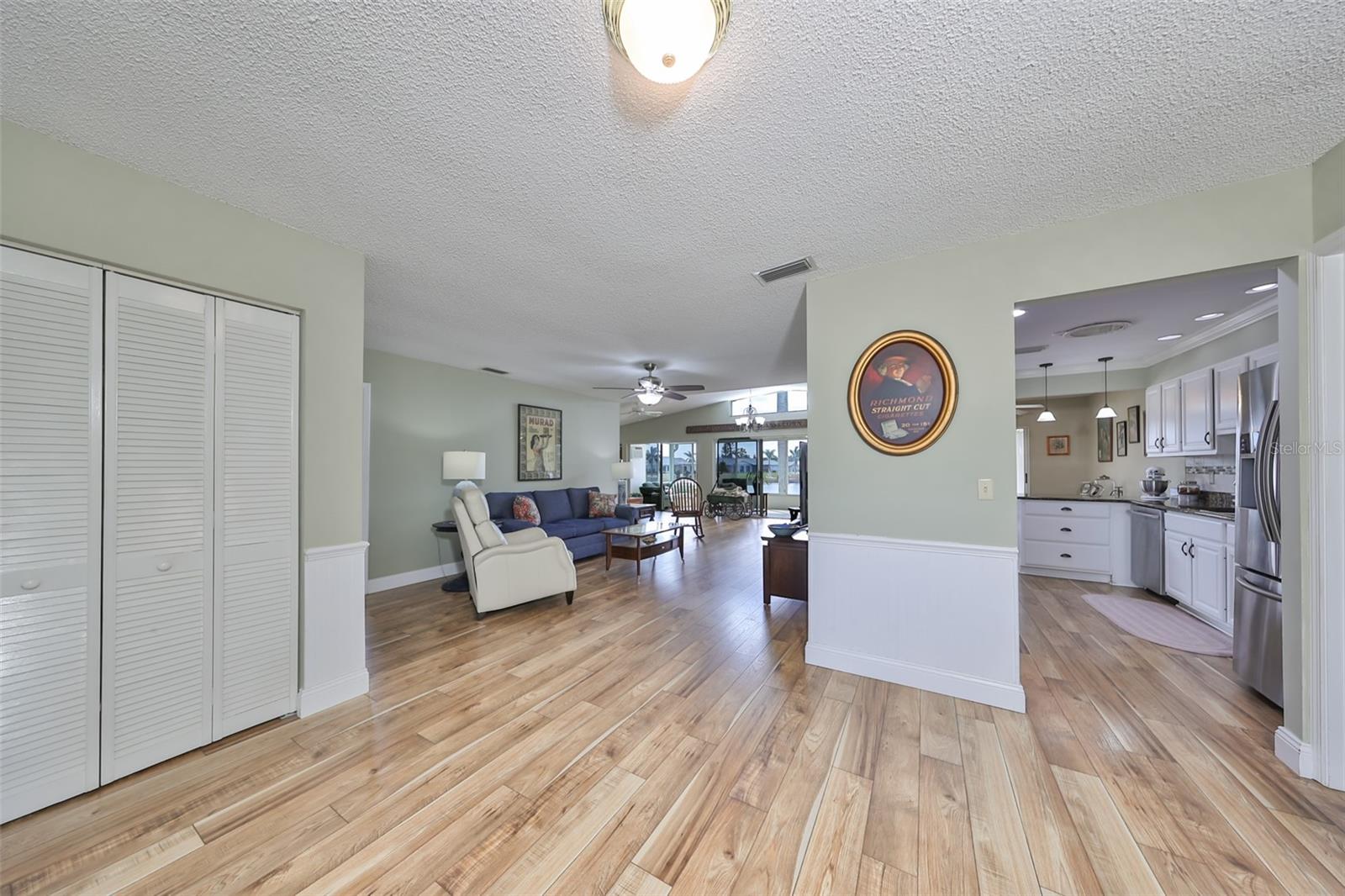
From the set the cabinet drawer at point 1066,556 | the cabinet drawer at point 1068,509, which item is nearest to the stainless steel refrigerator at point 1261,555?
the cabinet drawer at point 1068,509

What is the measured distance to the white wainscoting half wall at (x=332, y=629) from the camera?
222cm

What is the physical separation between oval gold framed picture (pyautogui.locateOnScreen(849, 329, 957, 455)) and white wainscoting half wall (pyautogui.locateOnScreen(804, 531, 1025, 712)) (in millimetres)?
599

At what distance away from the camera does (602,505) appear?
6.46 meters

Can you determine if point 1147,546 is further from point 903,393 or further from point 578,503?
point 578,503

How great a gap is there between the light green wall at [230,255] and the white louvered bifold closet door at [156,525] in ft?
0.48

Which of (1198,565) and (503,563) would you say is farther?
(503,563)

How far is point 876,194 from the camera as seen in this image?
194 centimetres

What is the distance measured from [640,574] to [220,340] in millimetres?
3982

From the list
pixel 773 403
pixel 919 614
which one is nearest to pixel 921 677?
pixel 919 614

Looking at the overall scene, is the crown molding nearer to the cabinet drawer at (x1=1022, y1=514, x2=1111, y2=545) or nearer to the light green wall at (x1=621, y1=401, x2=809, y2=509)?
→ the cabinet drawer at (x1=1022, y1=514, x2=1111, y2=545)

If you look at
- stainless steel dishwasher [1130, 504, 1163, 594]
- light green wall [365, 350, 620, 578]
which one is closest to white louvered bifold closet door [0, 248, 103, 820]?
light green wall [365, 350, 620, 578]

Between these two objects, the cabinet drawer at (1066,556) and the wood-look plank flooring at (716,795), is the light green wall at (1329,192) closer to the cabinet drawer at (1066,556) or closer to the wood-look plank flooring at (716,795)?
the wood-look plank flooring at (716,795)

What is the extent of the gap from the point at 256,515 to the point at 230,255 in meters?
1.21

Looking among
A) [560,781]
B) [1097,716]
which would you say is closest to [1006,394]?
[1097,716]
